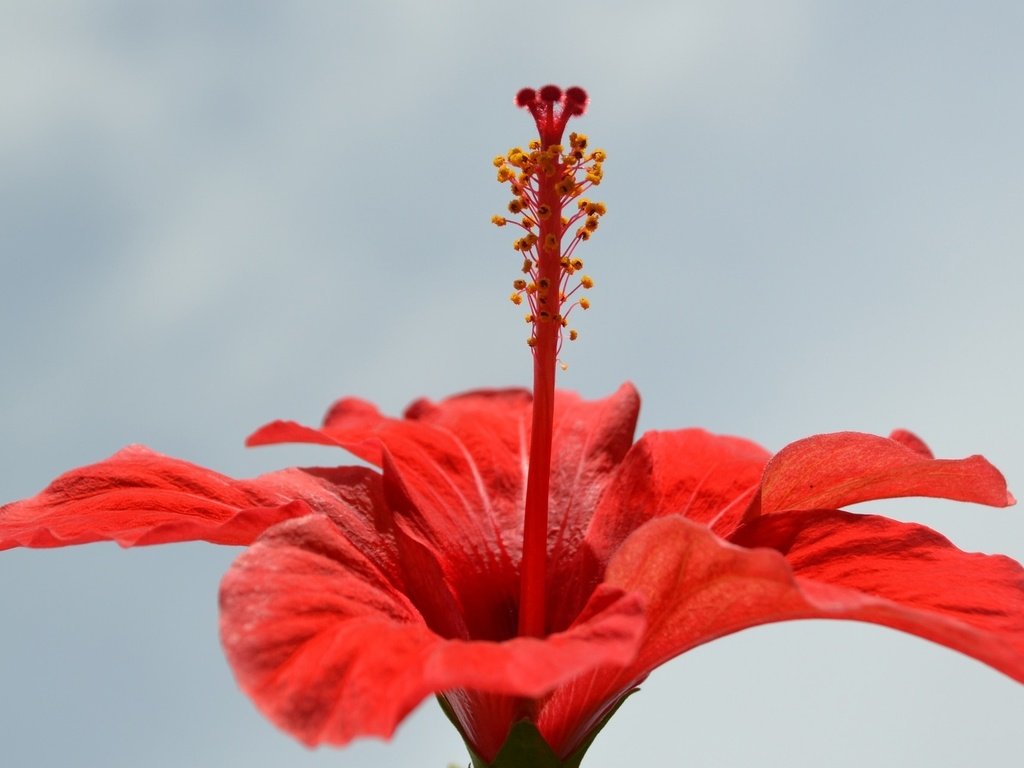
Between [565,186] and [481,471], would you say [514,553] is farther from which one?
[565,186]

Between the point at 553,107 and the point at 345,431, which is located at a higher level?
the point at 553,107

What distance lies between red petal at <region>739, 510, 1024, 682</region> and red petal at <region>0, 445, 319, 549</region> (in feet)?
2.68

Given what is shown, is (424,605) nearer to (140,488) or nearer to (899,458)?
A: (140,488)

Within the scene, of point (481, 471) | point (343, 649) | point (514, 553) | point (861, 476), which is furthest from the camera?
point (481, 471)

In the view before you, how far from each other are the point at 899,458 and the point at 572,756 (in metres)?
0.73

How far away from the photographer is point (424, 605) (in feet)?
6.26

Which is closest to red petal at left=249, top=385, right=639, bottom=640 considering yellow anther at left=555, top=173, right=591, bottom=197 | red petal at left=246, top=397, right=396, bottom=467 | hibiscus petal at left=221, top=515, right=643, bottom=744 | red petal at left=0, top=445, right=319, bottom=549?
red petal at left=246, top=397, right=396, bottom=467

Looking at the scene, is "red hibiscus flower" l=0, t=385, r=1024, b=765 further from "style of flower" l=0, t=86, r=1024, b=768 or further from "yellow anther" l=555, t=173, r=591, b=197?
"yellow anther" l=555, t=173, r=591, b=197

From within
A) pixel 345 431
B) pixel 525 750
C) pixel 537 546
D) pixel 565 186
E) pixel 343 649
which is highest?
pixel 565 186

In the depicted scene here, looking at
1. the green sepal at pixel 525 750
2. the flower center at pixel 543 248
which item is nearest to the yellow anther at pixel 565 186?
the flower center at pixel 543 248

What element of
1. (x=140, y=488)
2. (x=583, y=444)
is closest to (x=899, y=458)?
(x=583, y=444)

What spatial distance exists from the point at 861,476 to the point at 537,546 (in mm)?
590

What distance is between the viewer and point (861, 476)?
78.6 inches

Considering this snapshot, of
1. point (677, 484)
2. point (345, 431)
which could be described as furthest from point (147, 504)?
point (677, 484)
